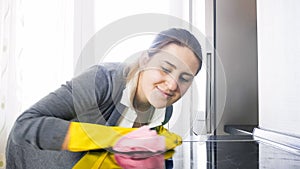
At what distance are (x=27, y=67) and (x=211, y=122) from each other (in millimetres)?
1105

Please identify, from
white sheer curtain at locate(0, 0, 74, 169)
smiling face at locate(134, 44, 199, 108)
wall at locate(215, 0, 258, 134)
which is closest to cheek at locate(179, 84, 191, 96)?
smiling face at locate(134, 44, 199, 108)

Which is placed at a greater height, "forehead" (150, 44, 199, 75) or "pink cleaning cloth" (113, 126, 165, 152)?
"forehead" (150, 44, 199, 75)

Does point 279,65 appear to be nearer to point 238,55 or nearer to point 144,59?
point 238,55

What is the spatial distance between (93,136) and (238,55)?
0.83 m

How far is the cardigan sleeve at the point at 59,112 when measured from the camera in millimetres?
426

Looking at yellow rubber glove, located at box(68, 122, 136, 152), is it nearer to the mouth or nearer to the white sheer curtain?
the mouth

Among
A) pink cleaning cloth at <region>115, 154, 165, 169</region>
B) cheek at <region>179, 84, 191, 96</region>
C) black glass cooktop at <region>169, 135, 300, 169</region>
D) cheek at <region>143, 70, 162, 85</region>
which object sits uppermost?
cheek at <region>143, 70, 162, 85</region>

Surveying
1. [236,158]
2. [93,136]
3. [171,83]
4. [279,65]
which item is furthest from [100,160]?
[279,65]

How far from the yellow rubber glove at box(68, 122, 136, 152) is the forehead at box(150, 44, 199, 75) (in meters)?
0.11

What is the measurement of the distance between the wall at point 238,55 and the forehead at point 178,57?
2.36 ft

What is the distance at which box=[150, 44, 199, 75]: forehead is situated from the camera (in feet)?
1.28

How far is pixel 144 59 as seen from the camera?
0.42 meters

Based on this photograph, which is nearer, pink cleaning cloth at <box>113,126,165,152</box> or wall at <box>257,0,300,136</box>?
pink cleaning cloth at <box>113,126,165,152</box>

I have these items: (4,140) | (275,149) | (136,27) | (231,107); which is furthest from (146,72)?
(4,140)
